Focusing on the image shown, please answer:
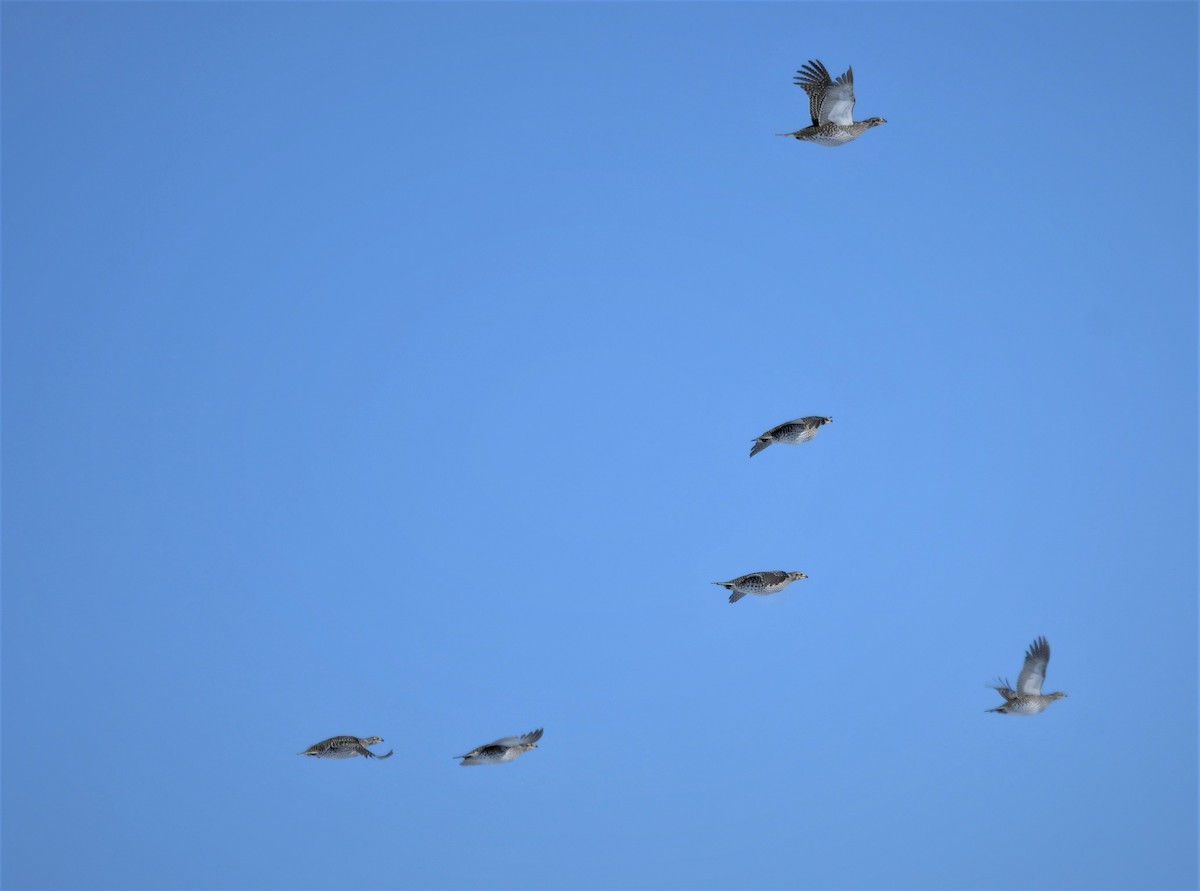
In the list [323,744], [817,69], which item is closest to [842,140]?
[817,69]

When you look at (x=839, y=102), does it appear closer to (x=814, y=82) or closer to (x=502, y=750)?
(x=814, y=82)

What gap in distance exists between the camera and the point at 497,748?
52531 millimetres

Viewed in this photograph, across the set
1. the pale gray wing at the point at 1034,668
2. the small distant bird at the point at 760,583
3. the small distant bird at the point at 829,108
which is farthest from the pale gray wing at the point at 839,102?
the pale gray wing at the point at 1034,668

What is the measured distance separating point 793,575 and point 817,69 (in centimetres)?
1456

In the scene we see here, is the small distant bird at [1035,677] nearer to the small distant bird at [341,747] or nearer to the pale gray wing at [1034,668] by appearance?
the pale gray wing at [1034,668]

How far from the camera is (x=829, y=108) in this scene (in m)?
50.1

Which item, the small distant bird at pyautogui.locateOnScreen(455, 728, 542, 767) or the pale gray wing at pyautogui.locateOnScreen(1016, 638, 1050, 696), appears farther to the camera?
the pale gray wing at pyautogui.locateOnScreen(1016, 638, 1050, 696)

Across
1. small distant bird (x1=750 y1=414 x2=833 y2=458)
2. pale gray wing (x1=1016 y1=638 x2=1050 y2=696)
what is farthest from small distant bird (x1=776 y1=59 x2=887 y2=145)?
pale gray wing (x1=1016 y1=638 x2=1050 y2=696)

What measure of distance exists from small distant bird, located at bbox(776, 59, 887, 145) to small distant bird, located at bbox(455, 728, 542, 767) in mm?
20071

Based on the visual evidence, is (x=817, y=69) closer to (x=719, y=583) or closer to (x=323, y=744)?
(x=719, y=583)

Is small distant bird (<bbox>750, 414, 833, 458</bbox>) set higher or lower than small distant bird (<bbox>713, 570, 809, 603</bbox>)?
higher

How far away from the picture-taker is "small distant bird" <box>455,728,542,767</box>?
169 ft

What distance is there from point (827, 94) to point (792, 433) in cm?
986

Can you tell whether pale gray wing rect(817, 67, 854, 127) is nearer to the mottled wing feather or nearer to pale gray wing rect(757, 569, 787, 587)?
the mottled wing feather
